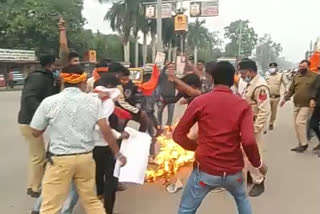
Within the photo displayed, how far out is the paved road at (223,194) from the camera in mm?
5777

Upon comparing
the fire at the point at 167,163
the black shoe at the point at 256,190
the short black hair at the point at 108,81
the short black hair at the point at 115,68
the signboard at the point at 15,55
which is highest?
the short black hair at the point at 115,68

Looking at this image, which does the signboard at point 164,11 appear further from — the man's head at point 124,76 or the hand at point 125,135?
the hand at point 125,135

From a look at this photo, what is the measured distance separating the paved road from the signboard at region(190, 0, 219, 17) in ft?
48.8

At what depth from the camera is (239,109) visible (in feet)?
12.2

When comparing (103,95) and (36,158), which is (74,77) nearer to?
(103,95)

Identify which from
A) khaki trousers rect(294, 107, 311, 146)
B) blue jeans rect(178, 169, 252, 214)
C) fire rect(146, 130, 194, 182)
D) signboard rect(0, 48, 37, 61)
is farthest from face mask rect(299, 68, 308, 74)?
signboard rect(0, 48, 37, 61)

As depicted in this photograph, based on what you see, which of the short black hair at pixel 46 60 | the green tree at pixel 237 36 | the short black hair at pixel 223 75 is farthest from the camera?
the green tree at pixel 237 36

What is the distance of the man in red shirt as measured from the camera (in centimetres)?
371

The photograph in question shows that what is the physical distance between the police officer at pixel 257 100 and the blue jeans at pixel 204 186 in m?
2.29

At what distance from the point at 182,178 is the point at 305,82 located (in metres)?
3.92

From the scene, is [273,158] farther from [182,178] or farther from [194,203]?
[194,203]

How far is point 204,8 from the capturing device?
79.0ft

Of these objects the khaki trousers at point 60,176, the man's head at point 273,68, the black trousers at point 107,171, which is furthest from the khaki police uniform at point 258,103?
the man's head at point 273,68

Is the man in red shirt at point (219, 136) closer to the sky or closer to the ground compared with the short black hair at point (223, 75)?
closer to the ground
